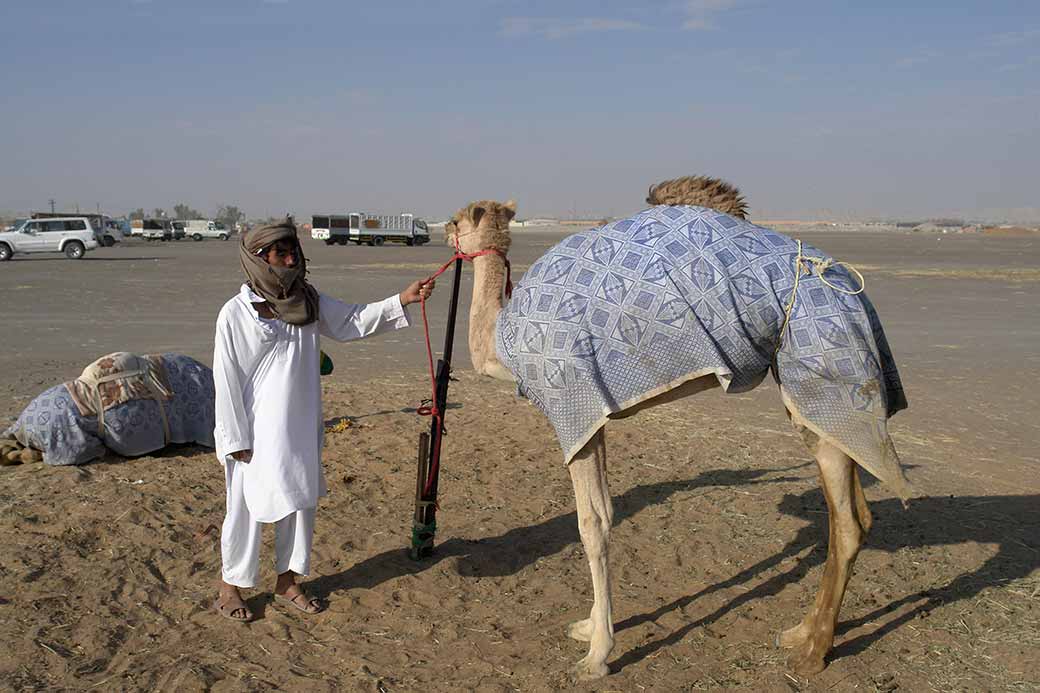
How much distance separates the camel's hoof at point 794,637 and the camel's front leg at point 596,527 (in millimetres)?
909

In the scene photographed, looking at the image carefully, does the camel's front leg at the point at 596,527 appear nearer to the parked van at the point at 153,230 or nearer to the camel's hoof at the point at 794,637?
the camel's hoof at the point at 794,637

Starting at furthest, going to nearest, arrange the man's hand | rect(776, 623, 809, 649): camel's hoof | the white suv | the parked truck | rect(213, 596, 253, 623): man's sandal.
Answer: the parked truck → the white suv → the man's hand → rect(213, 596, 253, 623): man's sandal → rect(776, 623, 809, 649): camel's hoof

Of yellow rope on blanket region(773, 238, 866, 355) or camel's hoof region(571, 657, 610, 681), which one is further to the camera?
camel's hoof region(571, 657, 610, 681)

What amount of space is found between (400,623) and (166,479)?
8.83ft

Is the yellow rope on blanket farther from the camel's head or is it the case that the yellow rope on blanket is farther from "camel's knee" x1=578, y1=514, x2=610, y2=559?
the camel's head

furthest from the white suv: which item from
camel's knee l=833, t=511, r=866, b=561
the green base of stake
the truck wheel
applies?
camel's knee l=833, t=511, r=866, b=561

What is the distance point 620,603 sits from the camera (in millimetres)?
5078

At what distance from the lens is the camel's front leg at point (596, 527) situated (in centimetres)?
433

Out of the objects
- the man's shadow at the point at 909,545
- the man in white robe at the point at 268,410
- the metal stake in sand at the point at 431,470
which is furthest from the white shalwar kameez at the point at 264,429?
the man's shadow at the point at 909,545

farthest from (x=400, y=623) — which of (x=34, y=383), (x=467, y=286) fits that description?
(x=467, y=286)

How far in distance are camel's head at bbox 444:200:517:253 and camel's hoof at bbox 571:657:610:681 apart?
2172 millimetres

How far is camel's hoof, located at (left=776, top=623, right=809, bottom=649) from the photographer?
453 centimetres

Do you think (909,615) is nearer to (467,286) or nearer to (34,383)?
(34,383)

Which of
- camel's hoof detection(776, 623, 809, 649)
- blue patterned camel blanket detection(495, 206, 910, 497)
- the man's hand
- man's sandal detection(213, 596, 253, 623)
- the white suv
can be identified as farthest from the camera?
the white suv
